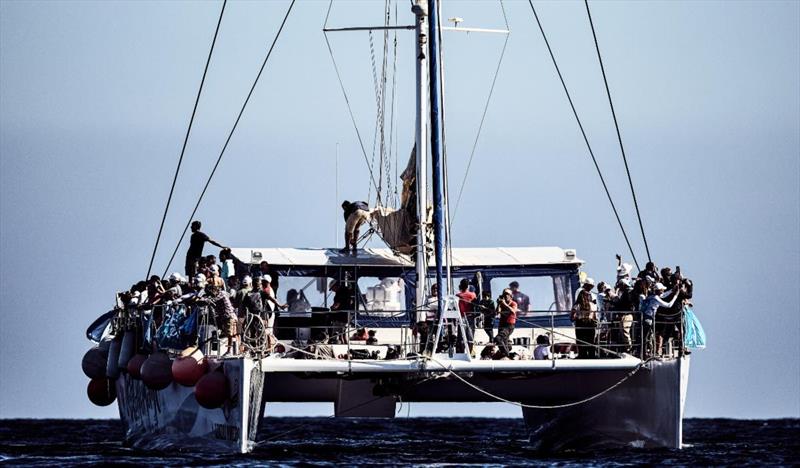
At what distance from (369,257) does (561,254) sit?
3.22 meters

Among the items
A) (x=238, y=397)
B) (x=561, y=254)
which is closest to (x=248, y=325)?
(x=238, y=397)

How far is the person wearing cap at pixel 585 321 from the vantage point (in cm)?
2834

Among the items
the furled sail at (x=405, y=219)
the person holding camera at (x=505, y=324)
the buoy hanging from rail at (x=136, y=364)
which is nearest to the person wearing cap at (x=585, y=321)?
the person holding camera at (x=505, y=324)

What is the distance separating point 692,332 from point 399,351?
13.7 ft

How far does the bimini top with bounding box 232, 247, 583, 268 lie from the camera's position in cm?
3197

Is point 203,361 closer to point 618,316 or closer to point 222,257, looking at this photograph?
point 222,257

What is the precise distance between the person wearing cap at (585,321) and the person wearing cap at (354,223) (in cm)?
530

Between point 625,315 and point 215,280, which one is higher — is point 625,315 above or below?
below

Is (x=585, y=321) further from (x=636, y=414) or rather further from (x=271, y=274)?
(x=271, y=274)

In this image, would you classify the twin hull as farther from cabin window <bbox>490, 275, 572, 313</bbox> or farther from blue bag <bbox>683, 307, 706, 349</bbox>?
cabin window <bbox>490, 275, 572, 313</bbox>

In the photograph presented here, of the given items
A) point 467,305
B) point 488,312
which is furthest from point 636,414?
point 467,305

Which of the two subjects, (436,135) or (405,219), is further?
(405,219)

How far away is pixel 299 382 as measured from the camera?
29.8 metres

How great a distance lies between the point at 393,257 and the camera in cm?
3231
